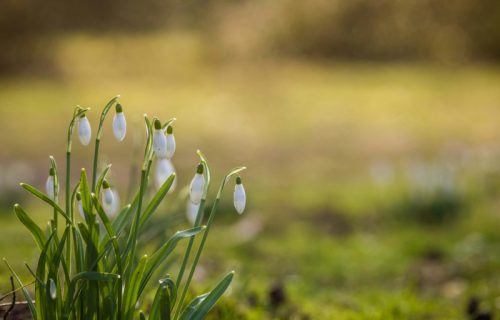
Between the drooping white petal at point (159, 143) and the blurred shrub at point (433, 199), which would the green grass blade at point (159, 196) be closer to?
the drooping white petal at point (159, 143)

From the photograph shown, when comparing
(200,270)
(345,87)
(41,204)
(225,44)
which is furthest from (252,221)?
(225,44)

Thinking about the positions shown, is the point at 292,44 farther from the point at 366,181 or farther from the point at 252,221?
the point at 252,221

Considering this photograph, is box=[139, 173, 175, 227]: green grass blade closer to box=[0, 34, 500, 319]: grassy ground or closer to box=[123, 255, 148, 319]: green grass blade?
box=[123, 255, 148, 319]: green grass blade

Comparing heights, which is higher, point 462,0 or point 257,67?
point 462,0

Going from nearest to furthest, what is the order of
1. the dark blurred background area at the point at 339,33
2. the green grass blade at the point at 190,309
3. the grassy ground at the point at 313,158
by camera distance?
the green grass blade at the point at 190,309, the grassy ground at the point at 313,158, the dark blurred background area at the point at 339,33

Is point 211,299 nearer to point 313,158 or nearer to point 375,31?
point 313,158

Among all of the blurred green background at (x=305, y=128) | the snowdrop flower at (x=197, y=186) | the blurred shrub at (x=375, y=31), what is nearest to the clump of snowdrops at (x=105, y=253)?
the snowdrop flower at (x=197, y=186)

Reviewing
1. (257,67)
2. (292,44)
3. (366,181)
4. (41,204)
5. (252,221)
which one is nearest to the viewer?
(252,221)
